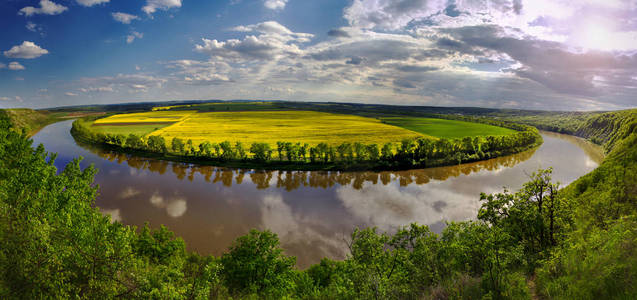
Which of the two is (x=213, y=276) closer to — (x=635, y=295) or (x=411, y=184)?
(x=635, y=295)

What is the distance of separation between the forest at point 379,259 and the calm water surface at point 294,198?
18.7 feet

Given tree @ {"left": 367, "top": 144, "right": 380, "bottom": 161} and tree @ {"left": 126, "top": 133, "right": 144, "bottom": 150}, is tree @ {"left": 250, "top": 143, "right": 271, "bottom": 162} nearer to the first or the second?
tree @ {"left": 367, "top": 144, "right": 380, "bottom": 161}

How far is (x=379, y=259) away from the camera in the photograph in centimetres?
1356

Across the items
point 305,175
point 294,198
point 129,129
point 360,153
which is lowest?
point 294,198

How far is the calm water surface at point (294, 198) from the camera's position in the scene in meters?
30.9

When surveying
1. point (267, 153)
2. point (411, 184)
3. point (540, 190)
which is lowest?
point (411, 184)

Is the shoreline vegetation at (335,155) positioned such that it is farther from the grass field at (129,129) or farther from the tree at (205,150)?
the grass field at (129,129)

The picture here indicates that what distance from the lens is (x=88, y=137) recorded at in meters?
88.2

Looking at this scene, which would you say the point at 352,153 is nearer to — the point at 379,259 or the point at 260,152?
the point at 260,152

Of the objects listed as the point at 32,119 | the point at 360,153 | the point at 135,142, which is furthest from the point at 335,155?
the point at 32,119

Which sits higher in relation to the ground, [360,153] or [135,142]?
[135,142]

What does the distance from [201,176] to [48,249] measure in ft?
152

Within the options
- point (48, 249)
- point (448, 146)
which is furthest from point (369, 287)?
point (448, 146)

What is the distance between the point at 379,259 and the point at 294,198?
29340 millimetres
